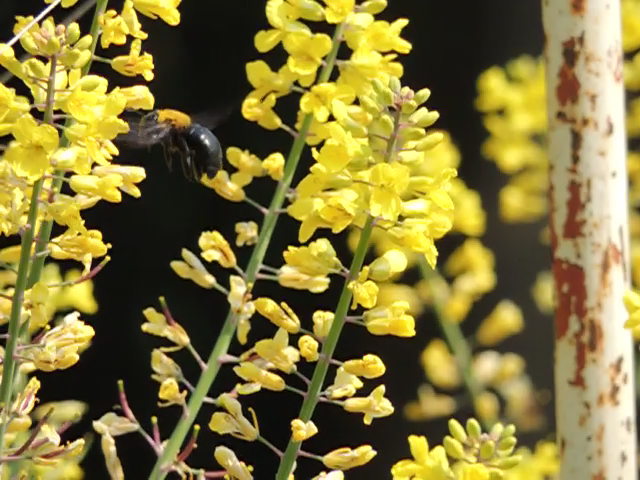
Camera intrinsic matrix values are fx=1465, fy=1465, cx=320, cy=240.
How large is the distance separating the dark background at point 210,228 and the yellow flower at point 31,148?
1739 millimetres

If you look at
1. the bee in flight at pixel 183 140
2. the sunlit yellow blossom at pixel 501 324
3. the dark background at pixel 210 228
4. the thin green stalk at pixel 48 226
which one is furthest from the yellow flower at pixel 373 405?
the dark background at pixel 210 228

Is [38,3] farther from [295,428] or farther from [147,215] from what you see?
[295,428]

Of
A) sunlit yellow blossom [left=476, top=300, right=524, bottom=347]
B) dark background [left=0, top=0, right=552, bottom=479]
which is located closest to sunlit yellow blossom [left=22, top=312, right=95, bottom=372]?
sunlit yellow blossom [left=476, top=300, right=524, bottom=347]

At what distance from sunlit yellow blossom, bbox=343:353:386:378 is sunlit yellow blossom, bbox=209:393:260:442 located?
98 mm

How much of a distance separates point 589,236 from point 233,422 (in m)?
0.37

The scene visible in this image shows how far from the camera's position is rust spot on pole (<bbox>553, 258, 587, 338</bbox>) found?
1344 mm

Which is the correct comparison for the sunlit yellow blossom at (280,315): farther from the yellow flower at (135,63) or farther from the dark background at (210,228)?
the dark background at (210,228)

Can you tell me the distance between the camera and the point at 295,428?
42.2 inches

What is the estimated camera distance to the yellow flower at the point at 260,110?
140cm

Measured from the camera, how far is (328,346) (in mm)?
1117

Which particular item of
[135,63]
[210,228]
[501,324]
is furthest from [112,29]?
[210,228]

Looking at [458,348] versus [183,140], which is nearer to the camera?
[183,140]

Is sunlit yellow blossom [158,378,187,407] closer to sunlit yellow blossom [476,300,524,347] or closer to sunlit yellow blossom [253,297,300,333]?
sunlit yellow blossom [253,297,300,333]

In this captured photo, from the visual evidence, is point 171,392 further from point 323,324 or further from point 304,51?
point 304,51
